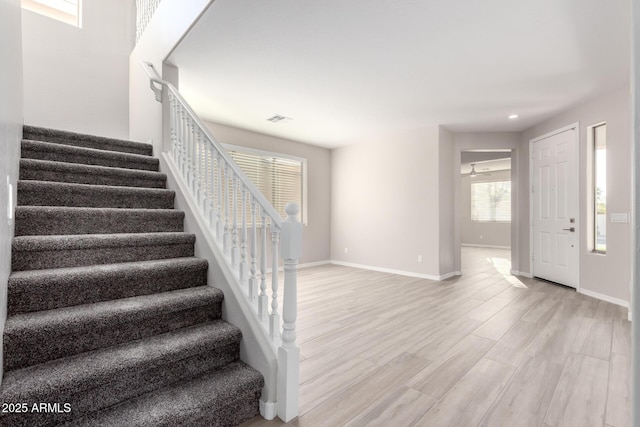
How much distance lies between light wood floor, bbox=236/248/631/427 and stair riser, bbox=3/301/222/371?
696 millimetres

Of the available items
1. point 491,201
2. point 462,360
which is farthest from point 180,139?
point 491,201

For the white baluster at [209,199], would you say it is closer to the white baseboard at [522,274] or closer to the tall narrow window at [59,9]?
the tall narrow window at [59,9]

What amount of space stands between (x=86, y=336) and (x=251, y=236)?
1.00m

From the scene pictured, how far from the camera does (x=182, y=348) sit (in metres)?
1.58

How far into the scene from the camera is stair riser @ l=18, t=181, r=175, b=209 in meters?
2.06

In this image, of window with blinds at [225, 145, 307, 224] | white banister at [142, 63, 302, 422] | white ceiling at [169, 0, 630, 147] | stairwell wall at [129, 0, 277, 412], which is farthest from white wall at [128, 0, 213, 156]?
window with blinds at [225, 145, 307, 224]

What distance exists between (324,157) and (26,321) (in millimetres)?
5593

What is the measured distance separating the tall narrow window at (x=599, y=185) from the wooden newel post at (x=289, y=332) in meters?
4.40

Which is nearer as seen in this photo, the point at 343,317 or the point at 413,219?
the point at 343,317

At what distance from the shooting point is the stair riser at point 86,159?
238 centimetres

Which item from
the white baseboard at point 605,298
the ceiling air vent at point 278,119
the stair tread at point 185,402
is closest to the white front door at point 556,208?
the white baseboard at point 605,298

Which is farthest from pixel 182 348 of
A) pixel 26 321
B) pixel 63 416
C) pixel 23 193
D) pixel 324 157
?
pixel 324 157

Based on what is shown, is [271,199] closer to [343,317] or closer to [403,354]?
[343,317]

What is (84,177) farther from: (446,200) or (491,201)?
(491,201)
